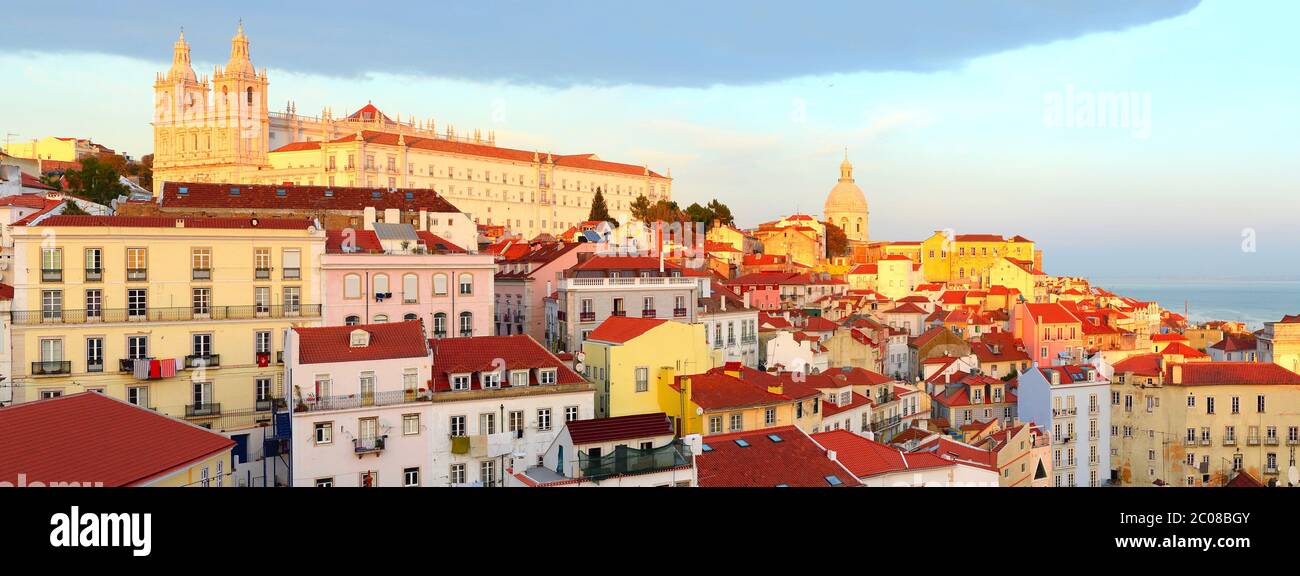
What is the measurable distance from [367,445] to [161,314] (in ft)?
17.3

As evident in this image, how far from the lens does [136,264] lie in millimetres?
15852

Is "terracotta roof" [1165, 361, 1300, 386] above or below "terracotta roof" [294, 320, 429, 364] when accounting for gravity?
below

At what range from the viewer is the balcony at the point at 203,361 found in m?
15.7

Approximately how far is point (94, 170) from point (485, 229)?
16206 millimetres

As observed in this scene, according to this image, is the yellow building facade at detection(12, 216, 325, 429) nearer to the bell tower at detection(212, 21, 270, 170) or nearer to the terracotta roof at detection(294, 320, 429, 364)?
the terracotta roof at detection(294, 320, 429, 364)

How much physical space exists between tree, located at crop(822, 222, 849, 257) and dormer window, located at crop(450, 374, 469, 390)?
5304cm

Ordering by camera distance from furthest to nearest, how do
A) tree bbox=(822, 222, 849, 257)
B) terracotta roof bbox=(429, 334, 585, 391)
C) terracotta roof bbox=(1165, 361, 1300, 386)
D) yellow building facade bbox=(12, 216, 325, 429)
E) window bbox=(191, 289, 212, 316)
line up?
tree bbox=(822, 222, 849, 257) < terracotta roof bbox=(1165, 361, 1300, 386) < window bbox=(191, 289, 212, 316) < yellow building facade bbox=(12, 216, 325, 429) < terracotta roof bbox=(429, 334, 585, 391)

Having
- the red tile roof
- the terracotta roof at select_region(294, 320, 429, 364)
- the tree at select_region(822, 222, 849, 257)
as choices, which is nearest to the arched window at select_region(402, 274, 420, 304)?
the terracotta roof at select_region(294, 320, 429, 364)

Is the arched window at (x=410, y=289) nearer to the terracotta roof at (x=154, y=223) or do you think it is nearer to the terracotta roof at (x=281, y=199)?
the terracotta roof at (x=154, y=223)

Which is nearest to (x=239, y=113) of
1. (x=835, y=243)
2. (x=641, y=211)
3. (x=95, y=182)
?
(x=95, y=182)

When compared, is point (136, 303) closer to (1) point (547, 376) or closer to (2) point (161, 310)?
(2) point (161, 310)

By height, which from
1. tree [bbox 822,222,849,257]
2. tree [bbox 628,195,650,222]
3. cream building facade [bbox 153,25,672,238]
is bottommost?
tree [bbox 822,222,849,257]

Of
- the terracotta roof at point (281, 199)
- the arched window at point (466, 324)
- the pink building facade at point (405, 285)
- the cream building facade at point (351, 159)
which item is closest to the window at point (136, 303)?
the pink building facade at point (405, 285)

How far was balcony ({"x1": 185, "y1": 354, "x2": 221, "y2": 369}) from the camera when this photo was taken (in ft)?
51.5
